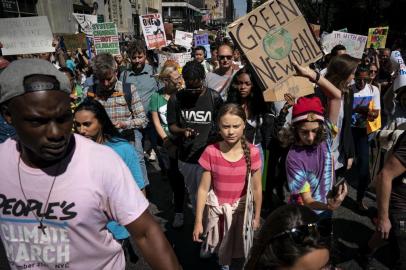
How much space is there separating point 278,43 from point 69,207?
8.03 feet

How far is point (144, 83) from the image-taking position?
544 cm

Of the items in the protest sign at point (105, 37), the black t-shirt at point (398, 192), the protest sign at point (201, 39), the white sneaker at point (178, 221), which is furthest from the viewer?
the protest sign at point (201, 39)

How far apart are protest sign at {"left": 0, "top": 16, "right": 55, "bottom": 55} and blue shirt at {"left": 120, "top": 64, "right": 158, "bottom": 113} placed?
2703 mm

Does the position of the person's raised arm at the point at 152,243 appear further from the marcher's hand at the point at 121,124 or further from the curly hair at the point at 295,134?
the marcher's hand at the point at 121,124

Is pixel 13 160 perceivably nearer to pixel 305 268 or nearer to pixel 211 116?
pixel 305 268

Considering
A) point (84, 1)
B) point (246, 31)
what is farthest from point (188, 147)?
point (84, 1)

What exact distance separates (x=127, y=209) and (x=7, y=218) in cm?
45

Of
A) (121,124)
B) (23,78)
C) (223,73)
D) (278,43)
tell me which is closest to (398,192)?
(278,43)

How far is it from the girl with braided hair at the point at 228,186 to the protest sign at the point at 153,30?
22.5ft

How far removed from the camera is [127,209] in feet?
4.66

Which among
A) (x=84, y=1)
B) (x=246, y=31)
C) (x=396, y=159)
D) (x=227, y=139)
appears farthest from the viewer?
(x=84, y=1)

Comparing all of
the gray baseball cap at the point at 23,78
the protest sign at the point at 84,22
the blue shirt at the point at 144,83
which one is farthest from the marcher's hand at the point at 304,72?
A: the protest sign at the point at 84,22

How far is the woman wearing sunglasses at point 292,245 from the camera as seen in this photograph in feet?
4.67

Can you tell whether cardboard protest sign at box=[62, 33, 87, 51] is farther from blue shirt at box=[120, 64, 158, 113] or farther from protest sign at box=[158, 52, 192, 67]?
blue shirt at box=[120, 64, 158, 113]
